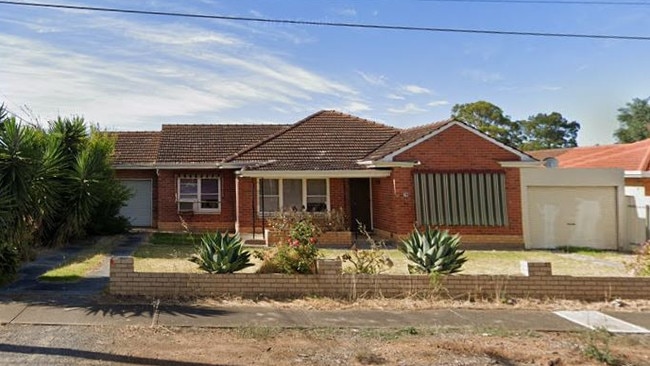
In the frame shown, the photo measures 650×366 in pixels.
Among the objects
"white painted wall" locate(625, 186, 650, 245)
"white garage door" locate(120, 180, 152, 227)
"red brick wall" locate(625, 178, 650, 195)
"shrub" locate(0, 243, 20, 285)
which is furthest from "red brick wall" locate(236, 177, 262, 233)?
"red brick wall" locate(625, 178, 650, 195)

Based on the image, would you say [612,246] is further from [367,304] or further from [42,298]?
[42,298]

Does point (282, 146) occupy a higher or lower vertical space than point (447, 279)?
higher

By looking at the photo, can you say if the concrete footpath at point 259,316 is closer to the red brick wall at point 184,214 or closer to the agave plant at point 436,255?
the agave plant at point 436,255

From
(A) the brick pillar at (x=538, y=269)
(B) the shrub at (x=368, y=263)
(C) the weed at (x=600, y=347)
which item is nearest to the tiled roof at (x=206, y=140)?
(B) the shrub at (x=368, y=263)

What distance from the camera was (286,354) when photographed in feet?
17.9

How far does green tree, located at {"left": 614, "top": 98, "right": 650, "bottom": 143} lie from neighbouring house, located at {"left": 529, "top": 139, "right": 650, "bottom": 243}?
684 inches

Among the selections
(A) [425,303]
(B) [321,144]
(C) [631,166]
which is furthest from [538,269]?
(C) [631,166]

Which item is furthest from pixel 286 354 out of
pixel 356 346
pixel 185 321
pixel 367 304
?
pixel 367 304

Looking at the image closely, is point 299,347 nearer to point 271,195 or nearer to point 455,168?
point 455,168

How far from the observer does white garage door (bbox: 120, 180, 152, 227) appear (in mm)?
21109

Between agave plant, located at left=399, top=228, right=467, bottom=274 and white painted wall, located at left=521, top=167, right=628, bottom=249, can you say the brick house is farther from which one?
agave plant, located at left=399, top=228, right=467, bottom=274

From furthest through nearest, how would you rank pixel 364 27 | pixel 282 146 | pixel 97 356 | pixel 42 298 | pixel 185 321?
pixel 282 146 → pixel 364 27 → pixel 42 298 → pixel 185 321 → pixel 97 356

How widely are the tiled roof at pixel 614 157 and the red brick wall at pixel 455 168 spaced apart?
654 cm

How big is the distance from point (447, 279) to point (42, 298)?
21.7 ft
